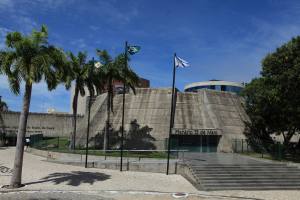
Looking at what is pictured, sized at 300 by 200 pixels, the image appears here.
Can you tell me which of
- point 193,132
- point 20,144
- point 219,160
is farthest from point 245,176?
point 20,144

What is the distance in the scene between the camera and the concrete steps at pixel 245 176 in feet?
77.2

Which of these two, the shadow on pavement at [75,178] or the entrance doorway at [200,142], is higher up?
the entrance doorway at [200,142]

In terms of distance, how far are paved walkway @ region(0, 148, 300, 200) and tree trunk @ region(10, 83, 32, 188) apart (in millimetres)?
702

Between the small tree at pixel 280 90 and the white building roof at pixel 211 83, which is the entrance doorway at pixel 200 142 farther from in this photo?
the white building roof at pixel 211 83

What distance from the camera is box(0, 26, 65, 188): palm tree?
70.9 feet

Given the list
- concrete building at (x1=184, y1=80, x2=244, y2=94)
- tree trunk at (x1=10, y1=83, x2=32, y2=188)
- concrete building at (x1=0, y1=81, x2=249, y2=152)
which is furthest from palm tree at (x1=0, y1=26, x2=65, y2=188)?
concrete building at (x1=184, y1=80, x2=244, y2=94)

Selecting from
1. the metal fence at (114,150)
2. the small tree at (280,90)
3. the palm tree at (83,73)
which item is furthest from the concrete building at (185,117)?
the palm tree at (83,73)

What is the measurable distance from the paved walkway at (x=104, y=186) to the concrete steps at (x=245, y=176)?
1.01m

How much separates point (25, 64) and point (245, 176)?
15.7 m

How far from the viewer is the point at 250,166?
27141mm

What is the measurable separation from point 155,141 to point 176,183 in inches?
567

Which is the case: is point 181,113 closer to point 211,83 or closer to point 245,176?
point 245,176

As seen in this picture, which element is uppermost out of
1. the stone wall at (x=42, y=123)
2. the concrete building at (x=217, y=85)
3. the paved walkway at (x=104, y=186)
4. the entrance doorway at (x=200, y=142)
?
the concrete building at (x=217, y=85)

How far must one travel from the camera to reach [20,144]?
22172 mm
